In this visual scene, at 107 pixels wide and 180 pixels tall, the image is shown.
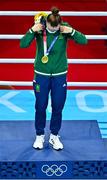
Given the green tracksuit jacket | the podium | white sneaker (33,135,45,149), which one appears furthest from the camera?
white sneaker (33,135,45,149)

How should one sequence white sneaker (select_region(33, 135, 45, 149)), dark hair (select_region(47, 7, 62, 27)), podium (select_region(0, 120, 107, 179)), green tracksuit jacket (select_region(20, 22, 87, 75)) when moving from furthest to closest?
white sneaker (select_region(33, 135, 45, 149)) → podium (select_region(0, 120, 107, 179)) → green tracksuit jacket (select_region(20, 22, 87, 75)) → dark hair (select_region(47, 7, 62, 27))

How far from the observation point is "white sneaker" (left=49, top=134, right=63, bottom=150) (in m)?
3.85

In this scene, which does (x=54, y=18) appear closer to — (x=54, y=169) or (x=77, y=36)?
(x=77, y=36)

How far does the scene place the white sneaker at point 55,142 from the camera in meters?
3.85

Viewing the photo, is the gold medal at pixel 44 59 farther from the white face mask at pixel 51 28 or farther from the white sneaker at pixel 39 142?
the white sneaker at pixel 39 142

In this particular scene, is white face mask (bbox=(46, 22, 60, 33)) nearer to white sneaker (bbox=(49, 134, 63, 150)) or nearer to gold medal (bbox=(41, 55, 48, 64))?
gold medal (bbox=(41, 55, 48, 64))

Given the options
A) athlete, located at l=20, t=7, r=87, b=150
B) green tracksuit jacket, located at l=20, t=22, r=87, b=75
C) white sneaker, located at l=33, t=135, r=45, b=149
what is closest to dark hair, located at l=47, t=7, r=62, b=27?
athlete, located at l=20, t=7, r=87, b=150

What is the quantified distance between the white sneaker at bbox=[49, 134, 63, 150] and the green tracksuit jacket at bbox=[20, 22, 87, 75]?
22.3 inches

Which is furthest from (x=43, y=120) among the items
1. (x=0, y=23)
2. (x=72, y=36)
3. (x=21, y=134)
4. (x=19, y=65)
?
(x=0, y=23)

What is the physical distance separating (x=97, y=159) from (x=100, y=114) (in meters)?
0.89

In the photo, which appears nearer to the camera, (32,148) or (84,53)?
(32,148)

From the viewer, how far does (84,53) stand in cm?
662

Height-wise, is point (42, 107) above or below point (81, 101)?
above

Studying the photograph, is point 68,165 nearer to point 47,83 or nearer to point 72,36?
point 47,83
